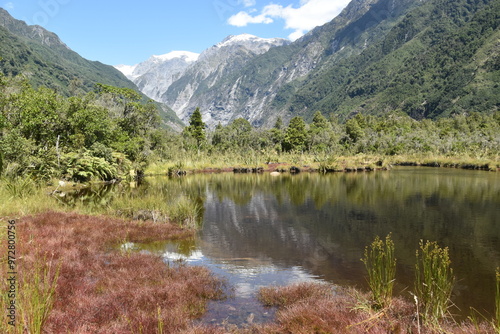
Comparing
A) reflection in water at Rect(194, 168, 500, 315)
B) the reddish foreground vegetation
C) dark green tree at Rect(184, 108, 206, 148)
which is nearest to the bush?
reflection in water at Rect(194, 168, 500, 315)

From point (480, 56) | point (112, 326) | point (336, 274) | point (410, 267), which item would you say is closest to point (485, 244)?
point (410, 267)

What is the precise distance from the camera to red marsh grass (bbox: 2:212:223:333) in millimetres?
5102

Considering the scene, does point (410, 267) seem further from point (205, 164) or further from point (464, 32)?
point (464, 32)

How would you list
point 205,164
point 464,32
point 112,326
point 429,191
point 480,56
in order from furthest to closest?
1. point 464,32
2. point 480,56
3. point 205,164
4. point 429,191
5. point 112,326

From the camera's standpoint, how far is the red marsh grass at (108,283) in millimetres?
5102

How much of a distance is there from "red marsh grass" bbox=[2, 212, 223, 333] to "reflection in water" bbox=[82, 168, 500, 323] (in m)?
0.81

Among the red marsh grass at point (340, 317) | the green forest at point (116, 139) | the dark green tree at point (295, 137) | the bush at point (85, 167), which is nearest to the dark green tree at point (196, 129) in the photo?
the green forest at point (116, 139)

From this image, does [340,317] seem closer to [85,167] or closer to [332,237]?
[332,237]

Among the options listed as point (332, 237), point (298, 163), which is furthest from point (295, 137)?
A: point (332, 237)

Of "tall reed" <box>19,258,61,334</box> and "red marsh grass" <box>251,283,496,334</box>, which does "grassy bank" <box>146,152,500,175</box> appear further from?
"tall reed" <box>19,258,61,334</box>

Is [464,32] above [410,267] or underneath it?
above

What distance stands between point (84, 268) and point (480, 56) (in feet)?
644

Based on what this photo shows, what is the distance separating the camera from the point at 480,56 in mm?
157625

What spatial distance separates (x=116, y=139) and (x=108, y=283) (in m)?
35.0
